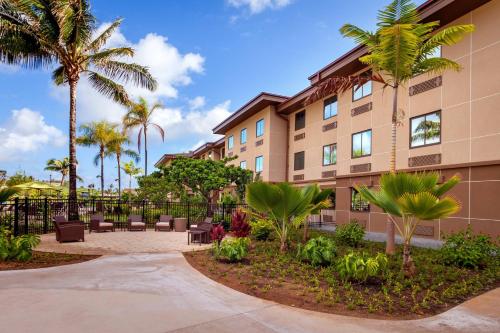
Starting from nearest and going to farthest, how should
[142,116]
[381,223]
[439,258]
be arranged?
[439,258] → [381,223] → [142,116]

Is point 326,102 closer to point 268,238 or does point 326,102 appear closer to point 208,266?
point 268,238

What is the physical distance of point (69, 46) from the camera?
53.2 ft

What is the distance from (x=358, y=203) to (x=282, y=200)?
11147mm

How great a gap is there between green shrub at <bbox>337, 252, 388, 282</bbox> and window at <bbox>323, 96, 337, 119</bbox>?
55.6 ft

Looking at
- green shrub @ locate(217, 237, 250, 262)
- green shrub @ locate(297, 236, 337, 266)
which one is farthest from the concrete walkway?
green shrub @ locate(297, 236, 337, 266)

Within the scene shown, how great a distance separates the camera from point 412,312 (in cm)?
577

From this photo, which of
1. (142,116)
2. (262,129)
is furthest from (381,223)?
(142,116)

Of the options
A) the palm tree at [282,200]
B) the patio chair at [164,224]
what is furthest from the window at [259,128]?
the palm tree at [282,200]

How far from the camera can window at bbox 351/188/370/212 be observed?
19203mm

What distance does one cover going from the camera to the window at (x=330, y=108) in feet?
75.6

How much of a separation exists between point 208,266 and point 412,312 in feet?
16.7

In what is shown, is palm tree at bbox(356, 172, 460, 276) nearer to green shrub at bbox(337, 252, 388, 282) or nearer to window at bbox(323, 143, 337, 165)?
green shrub at bbox(337, 252, 388, 282)

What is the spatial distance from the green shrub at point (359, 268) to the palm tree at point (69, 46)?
14.0 metres

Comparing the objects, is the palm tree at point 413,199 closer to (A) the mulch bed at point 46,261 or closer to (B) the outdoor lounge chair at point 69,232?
(A) the mulch bed at point 46,261
